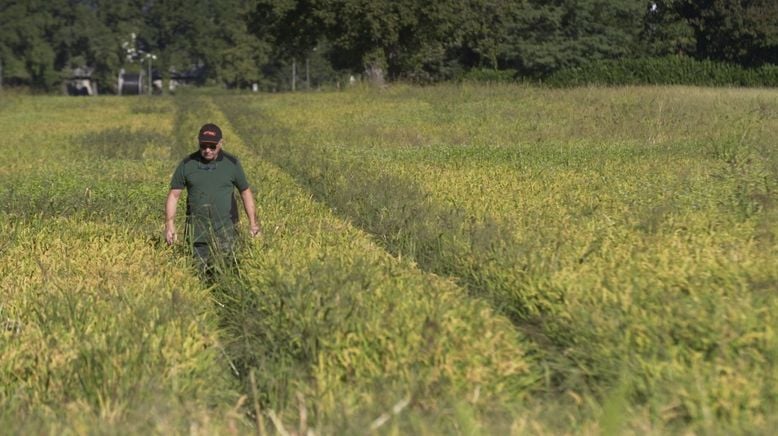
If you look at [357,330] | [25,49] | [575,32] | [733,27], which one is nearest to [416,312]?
[357,330]

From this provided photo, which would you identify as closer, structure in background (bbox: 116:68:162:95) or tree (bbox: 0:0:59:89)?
tree (bbox: 0:0:59:89)

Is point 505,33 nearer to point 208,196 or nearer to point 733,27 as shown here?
point 733,27

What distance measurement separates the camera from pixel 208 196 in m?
7.54

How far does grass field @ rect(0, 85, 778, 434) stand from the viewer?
4.20m

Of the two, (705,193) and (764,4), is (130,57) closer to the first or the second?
(764,4)

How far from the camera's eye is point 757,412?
4.08m

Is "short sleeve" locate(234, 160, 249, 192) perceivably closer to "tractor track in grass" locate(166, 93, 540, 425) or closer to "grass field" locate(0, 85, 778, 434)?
"grass field" locate(0, 85, 778, 434)

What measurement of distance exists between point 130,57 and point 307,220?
121055 millimetres

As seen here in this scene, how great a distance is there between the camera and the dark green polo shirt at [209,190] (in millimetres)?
7496

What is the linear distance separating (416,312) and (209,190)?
118 inches

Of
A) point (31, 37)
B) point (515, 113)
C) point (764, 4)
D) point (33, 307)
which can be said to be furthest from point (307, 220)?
point (31, 37)

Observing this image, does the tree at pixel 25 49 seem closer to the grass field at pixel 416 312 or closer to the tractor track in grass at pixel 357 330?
the grass field at pixel 416 312

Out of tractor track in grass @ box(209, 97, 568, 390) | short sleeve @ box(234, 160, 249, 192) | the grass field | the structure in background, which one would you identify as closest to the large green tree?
tractor track in grass @ box(209, 97, 568, 390)

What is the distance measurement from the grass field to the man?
20cm
